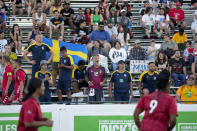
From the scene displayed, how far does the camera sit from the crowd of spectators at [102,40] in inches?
550

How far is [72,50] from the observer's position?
52.8 feet

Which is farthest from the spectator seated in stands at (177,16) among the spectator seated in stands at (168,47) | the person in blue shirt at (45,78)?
the person in blue shirt at (45,78)

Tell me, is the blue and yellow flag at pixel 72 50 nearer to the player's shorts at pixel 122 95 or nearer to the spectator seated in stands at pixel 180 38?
the player's shorts at pixel 122 95

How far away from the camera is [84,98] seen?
14273 millimetres

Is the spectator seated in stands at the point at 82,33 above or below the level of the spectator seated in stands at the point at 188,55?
above

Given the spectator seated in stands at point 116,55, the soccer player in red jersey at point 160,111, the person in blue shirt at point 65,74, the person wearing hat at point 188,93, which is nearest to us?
the soccer player in red jersey at point 160,111

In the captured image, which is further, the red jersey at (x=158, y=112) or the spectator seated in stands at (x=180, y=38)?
the spectator seated in stands at (x=180, y=38)

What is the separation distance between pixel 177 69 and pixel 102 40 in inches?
117

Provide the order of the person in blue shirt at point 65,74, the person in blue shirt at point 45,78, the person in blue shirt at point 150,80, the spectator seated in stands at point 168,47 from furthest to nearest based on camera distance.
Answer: the spectator seated in stands at point 168,47
the person in blue shirt at point 65,74
the person in blue shirt at point 150,80
the person in blue shirt at point 45,78

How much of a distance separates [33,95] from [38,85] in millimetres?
187

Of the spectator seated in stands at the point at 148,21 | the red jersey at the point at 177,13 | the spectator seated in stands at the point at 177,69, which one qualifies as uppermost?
the red jersey at the point at 177,13

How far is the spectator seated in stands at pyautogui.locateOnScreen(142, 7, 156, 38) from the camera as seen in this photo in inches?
754

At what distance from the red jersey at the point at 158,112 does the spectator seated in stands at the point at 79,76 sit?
6.93 m

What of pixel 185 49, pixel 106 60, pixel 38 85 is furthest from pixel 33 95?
pixel 185 49
